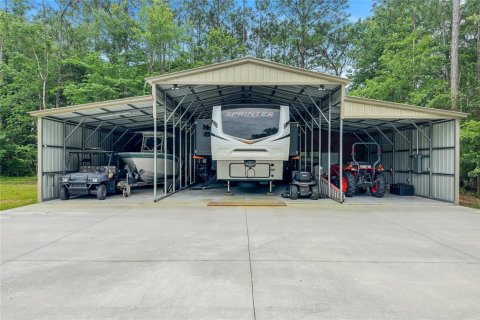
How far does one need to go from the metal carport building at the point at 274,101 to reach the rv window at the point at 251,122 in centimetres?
92

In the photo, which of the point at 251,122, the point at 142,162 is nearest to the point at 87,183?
the point at 142,162

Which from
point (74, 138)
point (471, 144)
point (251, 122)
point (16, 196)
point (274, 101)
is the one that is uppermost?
point (274, 101)

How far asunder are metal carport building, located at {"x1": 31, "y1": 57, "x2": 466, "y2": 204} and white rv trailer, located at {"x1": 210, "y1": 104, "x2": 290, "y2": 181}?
971mm

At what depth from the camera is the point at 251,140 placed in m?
10.7

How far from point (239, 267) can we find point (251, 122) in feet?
23.3

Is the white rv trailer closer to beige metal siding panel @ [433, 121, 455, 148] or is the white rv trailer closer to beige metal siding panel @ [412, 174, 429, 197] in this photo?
beige metal siding panel @ [433, 121, 455, 148]

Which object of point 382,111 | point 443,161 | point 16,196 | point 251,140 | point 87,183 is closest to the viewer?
point 382,111

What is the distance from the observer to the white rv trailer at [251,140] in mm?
10688

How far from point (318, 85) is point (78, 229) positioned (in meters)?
8.01

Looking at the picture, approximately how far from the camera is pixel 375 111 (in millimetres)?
10594

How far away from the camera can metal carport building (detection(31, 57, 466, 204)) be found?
10188 mm

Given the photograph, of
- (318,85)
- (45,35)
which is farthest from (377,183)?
(45,35)

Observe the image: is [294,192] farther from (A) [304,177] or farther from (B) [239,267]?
(B) [239,267]

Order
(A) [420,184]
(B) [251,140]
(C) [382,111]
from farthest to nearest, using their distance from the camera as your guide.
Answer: (A) [420,184]
(B) [251,140]
(C) [382,111]
